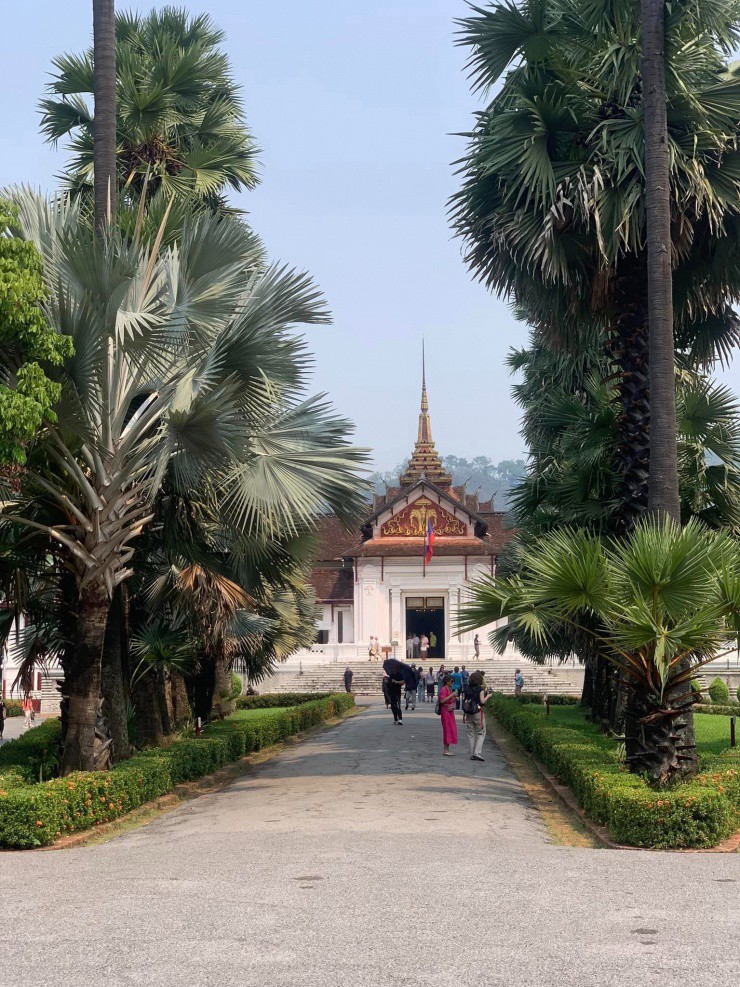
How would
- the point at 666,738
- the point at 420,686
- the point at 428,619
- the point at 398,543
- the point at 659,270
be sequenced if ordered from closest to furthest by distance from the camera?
the point at 666,738
the point at 659,270
the point at 420,686
the point at 398,543
the point at 428,619

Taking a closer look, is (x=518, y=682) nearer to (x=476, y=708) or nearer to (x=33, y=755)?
(x=476, y=708)

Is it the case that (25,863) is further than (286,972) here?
Yes

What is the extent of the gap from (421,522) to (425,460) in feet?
44.6

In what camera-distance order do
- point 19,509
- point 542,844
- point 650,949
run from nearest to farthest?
point 650,949 → point 542,844 → point 19,509

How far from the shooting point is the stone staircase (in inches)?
1793

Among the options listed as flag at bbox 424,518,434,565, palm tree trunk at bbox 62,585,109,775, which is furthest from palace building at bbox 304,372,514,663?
palm tree trunk at bbox 62,585,109,775

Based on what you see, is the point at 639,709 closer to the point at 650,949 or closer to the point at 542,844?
the point at 542,844

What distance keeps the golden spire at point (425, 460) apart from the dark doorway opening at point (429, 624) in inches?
307

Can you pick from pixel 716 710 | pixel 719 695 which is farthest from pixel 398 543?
pixel 716 710

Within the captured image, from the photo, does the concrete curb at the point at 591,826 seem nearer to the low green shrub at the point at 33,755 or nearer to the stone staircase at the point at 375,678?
the low green shrub at the point at 33,755

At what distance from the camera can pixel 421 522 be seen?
5666 cm

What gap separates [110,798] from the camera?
11562 millimetres

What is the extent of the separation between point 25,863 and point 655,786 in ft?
19.2

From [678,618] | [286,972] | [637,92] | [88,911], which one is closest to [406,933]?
[286,972]
